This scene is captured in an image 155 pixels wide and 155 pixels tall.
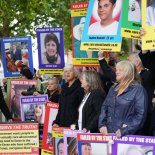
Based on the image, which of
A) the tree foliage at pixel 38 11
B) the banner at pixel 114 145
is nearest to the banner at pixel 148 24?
the banner at pixel 114 145

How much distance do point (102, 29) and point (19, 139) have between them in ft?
7.69

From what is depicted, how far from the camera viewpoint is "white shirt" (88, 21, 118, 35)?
5.73 meters

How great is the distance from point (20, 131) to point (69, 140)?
1.18 metres

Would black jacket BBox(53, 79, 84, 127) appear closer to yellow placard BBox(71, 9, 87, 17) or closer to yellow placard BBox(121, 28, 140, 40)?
yellow placard BBox(71, 9, 87, 17)

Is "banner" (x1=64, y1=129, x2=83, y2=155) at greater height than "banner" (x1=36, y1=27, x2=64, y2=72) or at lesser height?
lesser

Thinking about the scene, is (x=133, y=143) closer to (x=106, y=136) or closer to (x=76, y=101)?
(x=106, y=136)

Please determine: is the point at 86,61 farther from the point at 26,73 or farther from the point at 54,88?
the point at 26,73

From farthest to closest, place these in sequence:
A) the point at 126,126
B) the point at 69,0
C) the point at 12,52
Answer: the point at 69,0, the point at 12,52, the point at 126,126

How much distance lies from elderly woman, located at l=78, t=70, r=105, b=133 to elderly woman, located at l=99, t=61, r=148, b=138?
49 cm

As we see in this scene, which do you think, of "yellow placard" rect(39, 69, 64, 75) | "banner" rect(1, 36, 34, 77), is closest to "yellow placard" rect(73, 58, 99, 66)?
"yellow placard" rect(39, 69, 64, 75)

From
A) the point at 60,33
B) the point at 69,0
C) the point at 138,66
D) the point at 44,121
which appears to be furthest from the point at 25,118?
the point at 69,0

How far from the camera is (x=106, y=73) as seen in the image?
6035 mm

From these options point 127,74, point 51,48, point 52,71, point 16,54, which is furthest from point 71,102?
point 16,54

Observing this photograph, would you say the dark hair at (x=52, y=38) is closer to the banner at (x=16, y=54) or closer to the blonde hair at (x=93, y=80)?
the banner at (x=16, y=54)
